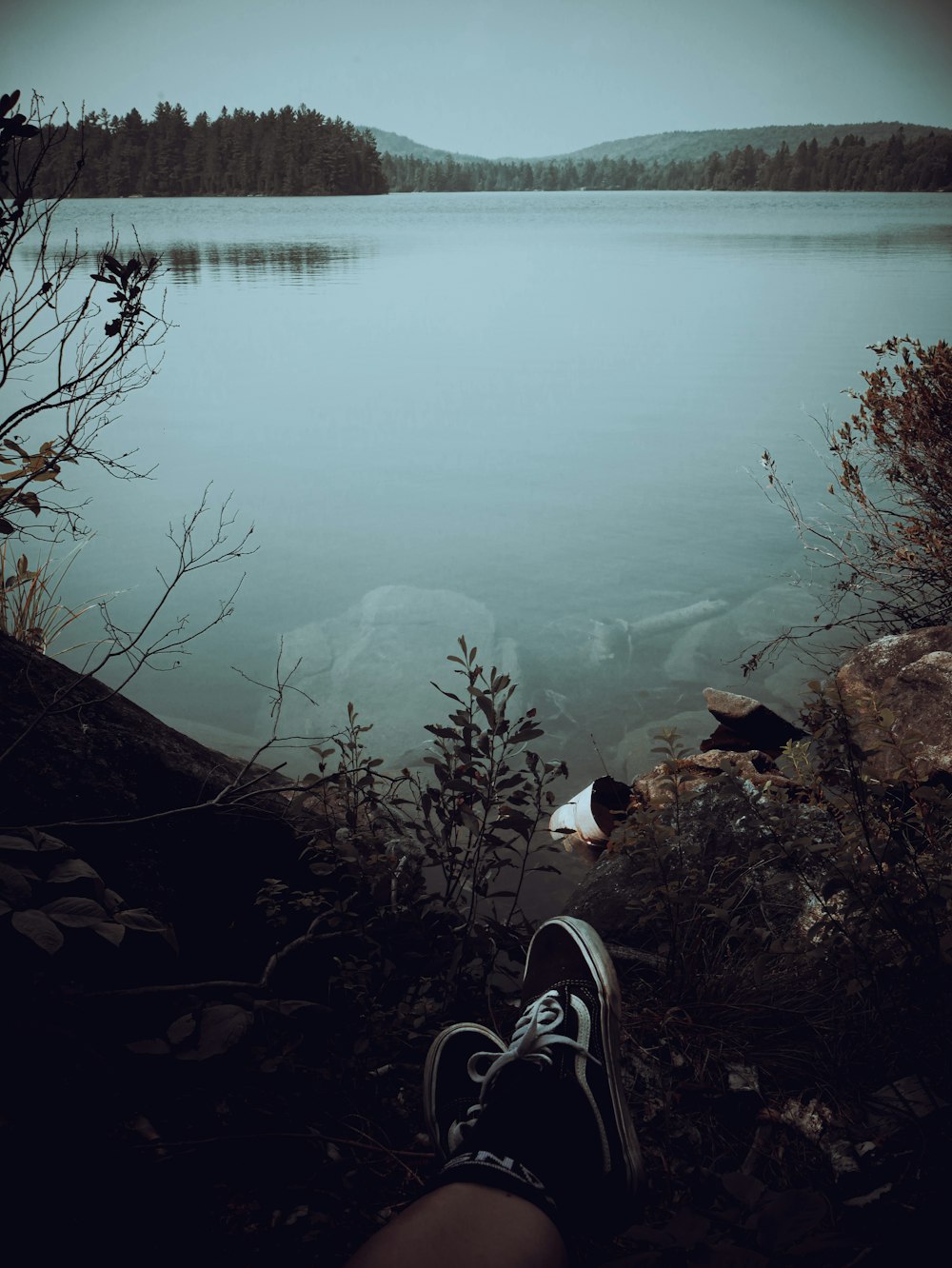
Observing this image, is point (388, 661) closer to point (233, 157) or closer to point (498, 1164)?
point (498, 1164)

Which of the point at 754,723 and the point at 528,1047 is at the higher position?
the point at 528,1047

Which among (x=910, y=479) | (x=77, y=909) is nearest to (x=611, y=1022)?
(x=77, y=909)

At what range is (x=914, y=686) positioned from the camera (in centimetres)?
362

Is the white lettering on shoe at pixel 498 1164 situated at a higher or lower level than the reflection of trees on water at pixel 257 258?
lower

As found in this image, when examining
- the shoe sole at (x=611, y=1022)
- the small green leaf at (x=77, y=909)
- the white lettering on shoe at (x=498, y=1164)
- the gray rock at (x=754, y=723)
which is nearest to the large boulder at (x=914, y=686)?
the gray rock at (x=754, y=723)

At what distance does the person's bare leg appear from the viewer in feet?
3.95

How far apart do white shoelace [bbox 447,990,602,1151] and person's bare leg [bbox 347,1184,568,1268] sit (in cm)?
19

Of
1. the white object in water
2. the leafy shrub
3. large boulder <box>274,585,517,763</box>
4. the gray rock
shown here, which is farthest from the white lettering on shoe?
the leafy shrub

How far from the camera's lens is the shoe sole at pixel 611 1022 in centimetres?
148

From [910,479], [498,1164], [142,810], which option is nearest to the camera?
[498,1164]

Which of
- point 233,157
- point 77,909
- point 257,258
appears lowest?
point 77,909

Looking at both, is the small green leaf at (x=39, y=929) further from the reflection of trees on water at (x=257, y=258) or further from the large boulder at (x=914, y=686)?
the reflection of trees on water at (x=257, y=258)

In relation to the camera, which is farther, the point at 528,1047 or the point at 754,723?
the point at 754,723

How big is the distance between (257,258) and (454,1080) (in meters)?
23.7
